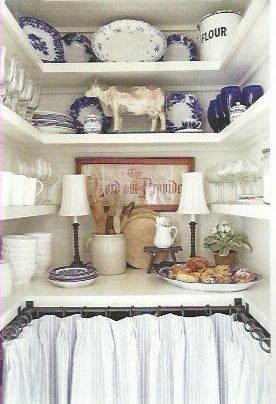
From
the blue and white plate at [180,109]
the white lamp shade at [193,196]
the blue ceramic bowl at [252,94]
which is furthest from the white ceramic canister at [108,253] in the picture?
the blue ceramic bowl at [252,94]

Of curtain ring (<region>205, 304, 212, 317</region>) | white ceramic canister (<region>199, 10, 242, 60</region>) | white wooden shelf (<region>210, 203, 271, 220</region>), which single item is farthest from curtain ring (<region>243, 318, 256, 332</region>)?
white ceramic canister (<region>199, 10, 242, 60</region>)

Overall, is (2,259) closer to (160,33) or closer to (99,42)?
(99,42)

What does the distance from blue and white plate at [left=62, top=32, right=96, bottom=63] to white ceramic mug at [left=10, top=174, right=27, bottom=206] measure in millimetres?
704

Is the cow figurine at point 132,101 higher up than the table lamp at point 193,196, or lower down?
higher up

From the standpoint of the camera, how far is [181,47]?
172 centimetres

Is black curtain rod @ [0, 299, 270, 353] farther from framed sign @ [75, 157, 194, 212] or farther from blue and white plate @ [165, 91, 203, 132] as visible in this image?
blue and white plate @ [165, 91, 203, 132]

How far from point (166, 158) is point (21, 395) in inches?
39.4

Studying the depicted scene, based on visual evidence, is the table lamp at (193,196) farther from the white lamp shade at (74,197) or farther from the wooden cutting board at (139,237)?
the white lamp shade at (74,197)

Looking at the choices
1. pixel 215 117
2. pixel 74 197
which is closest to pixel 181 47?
pixel 215 117

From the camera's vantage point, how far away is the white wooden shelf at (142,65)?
1.55 metres

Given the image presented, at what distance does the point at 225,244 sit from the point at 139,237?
1.04ft

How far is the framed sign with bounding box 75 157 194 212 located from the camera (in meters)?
1.77

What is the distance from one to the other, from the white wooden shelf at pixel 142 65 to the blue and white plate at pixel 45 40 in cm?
6

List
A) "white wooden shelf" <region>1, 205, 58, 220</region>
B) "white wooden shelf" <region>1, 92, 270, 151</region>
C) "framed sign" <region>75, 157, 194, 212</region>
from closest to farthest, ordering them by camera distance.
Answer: "white wooden shelf" <region>1, 205, 58, 220</region> < "white wooden shelf" <region>1, 92, 270, 151</region> < "framed sign" <region>75, 157, 194, 212</region>
